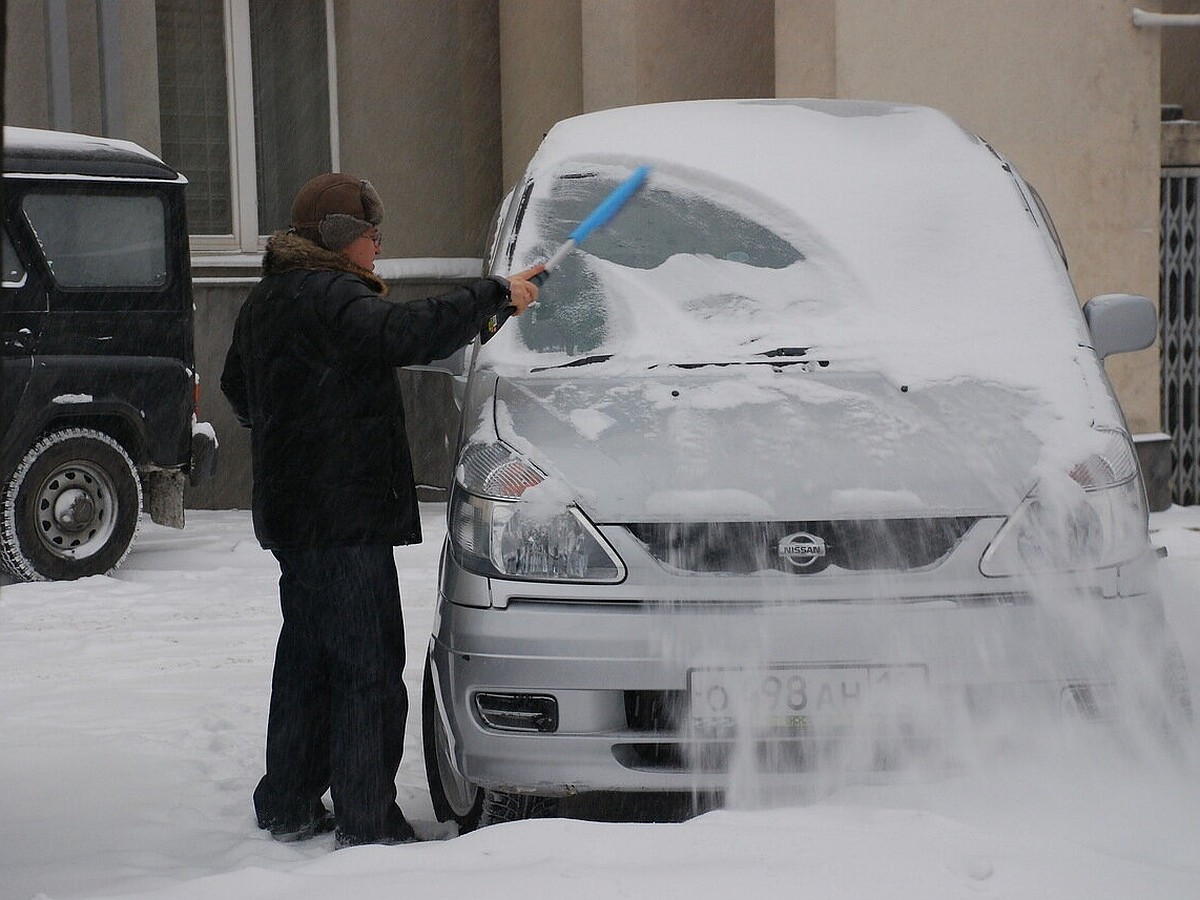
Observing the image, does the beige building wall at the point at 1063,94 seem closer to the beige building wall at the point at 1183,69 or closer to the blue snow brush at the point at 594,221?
the beige building wall at the point at 1183,69

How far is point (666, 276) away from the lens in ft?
13.2

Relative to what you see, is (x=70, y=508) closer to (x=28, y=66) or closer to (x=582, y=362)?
(x=28, y=66)

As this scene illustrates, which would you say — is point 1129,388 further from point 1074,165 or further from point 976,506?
point 976,506

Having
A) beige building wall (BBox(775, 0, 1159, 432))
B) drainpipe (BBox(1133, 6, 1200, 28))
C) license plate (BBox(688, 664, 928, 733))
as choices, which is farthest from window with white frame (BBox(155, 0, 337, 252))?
license plate (BBox(688, 664, 928, 733))

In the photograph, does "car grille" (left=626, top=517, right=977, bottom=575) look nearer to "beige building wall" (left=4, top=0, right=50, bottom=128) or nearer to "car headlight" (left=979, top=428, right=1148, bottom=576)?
"car headlight" (left=979, top=428, right=1148, bottom=576)

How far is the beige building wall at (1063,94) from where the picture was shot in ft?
30.3

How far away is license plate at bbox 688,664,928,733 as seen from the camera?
121 inches

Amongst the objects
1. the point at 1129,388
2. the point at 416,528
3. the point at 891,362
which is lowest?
the point at 1129,388

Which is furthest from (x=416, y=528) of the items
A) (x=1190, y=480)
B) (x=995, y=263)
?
(x=1190, y=480)

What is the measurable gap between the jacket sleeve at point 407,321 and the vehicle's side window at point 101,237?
18.5 ft

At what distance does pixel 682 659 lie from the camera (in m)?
3.09

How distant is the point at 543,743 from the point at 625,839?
0.31 meters

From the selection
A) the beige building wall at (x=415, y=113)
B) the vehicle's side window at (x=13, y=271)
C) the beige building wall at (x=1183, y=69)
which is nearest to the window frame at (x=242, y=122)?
the beige building wall at (x=415, y=113)

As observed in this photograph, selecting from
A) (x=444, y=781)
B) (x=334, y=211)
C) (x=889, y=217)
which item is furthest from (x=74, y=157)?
(x=444, y=781)
